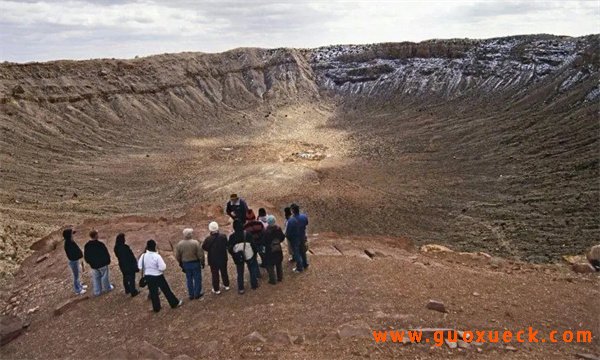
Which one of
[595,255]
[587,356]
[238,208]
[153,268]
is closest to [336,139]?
[238,208]

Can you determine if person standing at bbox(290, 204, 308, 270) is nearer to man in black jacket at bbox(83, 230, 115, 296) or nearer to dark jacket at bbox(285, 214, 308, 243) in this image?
dark jacket at bbox(285, 214, 308, 243)

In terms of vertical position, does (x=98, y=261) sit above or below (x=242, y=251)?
below

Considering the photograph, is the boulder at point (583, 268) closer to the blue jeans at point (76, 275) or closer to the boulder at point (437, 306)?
the boulder at point (437, 306)

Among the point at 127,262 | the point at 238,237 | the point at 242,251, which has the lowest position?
the point at 127,262

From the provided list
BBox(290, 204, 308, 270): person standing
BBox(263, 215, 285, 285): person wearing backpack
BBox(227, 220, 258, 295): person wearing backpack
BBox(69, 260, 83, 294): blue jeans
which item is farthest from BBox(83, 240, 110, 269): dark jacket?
BBox(290, 204, 308, 270): person standing

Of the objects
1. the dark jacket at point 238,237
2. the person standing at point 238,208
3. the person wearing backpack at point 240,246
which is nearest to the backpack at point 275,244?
the person wearing backpack at point 240,246

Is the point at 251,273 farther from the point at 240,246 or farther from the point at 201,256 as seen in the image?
the point at 201,256

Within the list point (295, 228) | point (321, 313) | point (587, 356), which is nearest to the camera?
point (587, 356)
